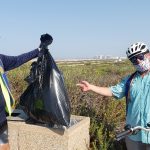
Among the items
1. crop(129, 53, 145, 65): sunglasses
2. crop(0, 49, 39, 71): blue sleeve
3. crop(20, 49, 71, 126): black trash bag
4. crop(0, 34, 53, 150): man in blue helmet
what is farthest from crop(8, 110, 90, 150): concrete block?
crop(129, 53, 145, 65): sunglasses

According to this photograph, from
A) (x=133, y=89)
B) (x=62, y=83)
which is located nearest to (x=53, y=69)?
(x=62, y=83)

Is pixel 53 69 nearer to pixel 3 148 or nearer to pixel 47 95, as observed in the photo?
pixel 47 95

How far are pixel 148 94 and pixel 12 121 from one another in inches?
80.1

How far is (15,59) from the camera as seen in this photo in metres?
4.49

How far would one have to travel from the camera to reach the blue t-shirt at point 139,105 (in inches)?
154

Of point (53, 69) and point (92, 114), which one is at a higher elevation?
point (53, 69)

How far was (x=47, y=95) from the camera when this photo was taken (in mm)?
4516

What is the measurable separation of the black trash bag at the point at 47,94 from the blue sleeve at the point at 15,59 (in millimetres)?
106

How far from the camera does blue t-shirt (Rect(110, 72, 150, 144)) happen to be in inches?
154

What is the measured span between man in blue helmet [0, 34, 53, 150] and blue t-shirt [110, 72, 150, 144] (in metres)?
1.30

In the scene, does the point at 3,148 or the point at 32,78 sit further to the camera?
the point at 32,78

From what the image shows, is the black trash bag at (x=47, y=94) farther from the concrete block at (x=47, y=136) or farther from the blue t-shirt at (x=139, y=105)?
the blue t-shirt at (x=139, y=105)

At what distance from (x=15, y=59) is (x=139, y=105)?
161cm

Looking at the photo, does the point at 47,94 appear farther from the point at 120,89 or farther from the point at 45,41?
the point at 120,89
